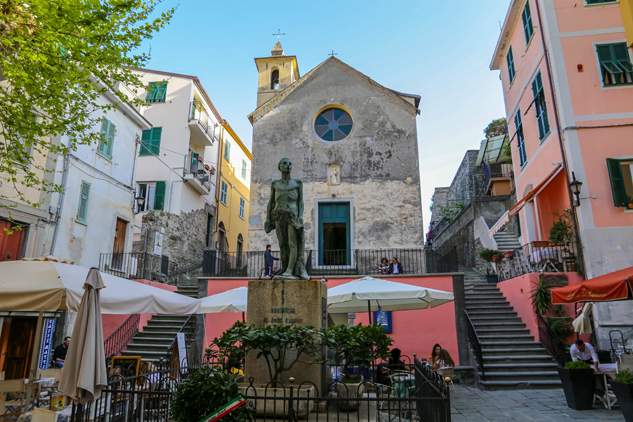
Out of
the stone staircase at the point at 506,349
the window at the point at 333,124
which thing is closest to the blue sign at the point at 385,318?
the stone staircase at the point at 506,349

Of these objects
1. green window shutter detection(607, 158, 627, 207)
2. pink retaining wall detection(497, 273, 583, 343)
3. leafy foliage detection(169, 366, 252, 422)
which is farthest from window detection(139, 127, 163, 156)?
leafy foliage detection(169, 366, 252, 422)

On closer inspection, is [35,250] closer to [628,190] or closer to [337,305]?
[337,305]

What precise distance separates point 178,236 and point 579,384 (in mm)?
17674

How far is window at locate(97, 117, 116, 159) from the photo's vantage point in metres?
16.0

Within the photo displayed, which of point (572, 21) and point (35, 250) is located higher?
point (572, 21)

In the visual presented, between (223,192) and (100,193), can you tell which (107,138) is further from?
(223,192)

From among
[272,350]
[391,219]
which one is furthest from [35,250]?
[391,219]

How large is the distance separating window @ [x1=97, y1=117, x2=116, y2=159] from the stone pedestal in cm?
1208

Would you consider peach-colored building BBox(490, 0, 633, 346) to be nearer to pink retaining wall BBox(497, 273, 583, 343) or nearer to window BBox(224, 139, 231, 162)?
pink retaining wall BBox(497, 273, 583, 343)

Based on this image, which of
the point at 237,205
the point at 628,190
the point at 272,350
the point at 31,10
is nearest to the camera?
the point at 272,350

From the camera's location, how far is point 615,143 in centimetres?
1278

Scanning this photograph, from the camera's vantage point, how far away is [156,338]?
1421 centimetres

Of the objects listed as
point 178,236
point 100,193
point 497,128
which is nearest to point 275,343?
point 100,193

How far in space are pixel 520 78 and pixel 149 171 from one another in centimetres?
1693
